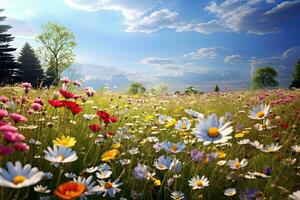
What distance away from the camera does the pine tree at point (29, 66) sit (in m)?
39.2

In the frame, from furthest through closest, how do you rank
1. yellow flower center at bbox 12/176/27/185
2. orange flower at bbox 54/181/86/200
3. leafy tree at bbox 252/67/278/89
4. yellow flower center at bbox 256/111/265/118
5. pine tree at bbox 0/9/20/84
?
leafy tree at bbox 252/67/278/89, pine tree at bbox 0/9/20/84, yellow flower center at bbox 256/111/265/118, yellow flower center at bbox 12/176/27/185, orange flower at bbox 54/181/86/200

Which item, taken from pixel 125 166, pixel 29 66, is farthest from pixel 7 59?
pixel 125 166

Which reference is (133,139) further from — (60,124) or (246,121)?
(246,121)

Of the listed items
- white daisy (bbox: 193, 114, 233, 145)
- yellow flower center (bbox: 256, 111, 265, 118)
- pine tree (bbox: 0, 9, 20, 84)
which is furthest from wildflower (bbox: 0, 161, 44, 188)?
pine tree (bbox: 0, 9, 20, 84)

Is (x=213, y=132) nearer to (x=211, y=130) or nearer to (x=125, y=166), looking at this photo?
(x=211, y=130)

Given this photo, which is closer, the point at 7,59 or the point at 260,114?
the point at 260,114

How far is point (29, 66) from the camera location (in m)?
39.5

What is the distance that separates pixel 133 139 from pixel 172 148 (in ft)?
4.08

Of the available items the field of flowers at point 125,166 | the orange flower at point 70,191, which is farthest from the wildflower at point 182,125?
the orange flower at point 70,191

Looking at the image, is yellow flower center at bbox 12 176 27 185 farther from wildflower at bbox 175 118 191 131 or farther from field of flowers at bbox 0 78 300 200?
wildflower at bbox 175 118 191 131

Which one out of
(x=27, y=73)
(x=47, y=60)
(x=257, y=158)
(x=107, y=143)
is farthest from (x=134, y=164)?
(x=47, y=60)

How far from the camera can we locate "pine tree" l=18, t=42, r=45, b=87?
39156mm

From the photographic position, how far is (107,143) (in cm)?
364

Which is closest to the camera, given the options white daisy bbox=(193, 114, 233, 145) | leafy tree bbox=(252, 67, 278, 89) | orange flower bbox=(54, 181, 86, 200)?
orange flower bbox=(54, 181, 86, 200)
